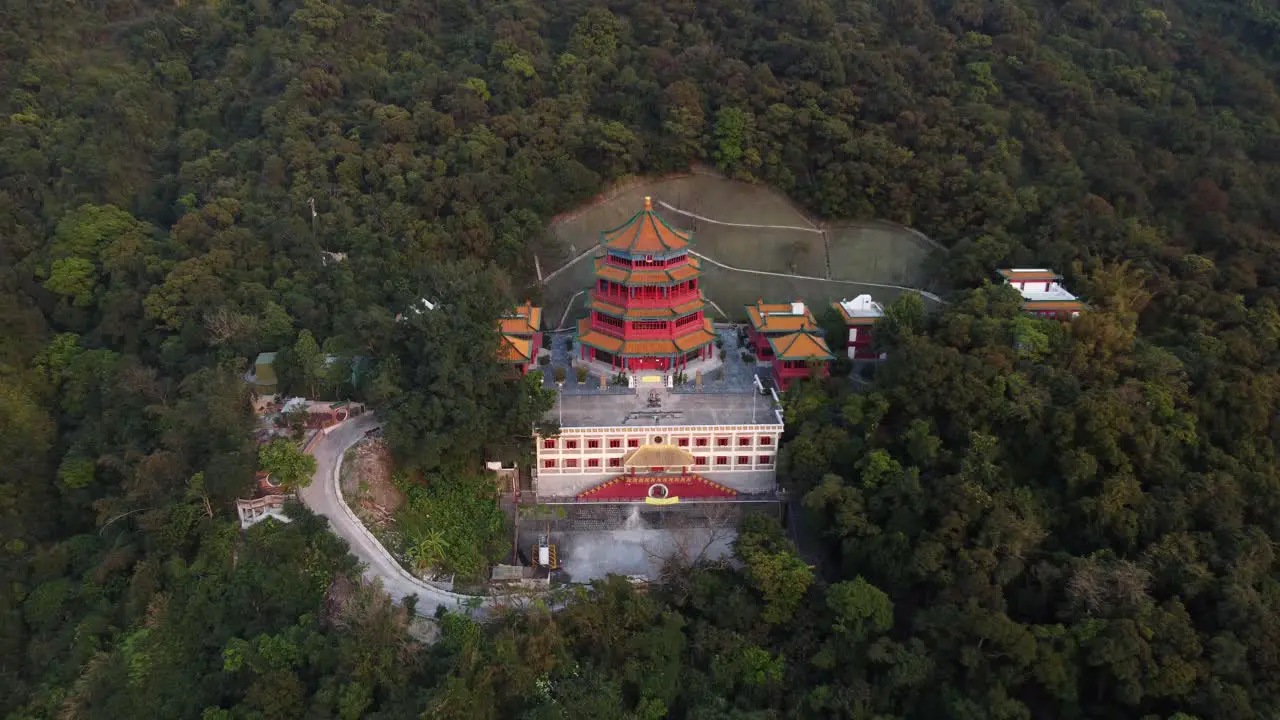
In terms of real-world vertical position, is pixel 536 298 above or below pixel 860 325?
below

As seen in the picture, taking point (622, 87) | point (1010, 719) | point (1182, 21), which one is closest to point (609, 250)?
point (622, 87)

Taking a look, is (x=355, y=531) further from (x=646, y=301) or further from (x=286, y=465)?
(x=646, y=301)

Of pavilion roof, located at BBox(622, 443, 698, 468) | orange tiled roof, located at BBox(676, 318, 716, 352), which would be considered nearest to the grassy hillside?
orange tiled roof, located at BBox(676, 318, 716, 352)

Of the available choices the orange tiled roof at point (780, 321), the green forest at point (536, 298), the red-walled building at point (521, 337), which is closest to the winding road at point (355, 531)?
the green forest at point (536, 298)

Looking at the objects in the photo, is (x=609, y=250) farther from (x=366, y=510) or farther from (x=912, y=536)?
(x=912, y=536)

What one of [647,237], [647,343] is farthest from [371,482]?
[647,237]

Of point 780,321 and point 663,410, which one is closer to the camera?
point 663,410
